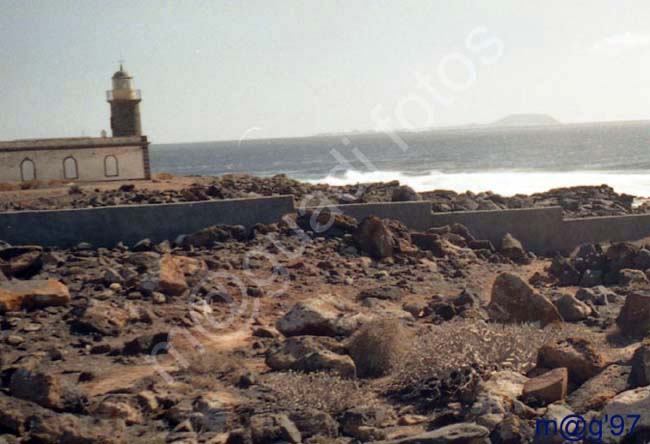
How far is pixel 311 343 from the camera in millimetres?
7938

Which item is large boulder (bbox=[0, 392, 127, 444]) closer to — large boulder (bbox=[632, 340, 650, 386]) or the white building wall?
large boulder (bbox=[632, 340, 650, 386])

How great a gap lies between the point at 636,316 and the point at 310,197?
9078mm

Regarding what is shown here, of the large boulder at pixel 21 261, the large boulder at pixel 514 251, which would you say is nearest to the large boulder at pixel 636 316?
the large boulder at pixel 514 251

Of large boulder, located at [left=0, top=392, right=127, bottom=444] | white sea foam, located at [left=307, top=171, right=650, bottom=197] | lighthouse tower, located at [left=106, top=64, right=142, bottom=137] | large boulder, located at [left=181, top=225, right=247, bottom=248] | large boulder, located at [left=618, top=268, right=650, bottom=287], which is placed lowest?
white sea foam, located at [left=307, top=171, right=650, bottom=197]

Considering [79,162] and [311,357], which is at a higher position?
[79,162]

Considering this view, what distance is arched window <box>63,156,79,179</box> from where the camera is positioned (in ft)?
94.3

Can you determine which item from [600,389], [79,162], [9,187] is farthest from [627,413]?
[79,162]

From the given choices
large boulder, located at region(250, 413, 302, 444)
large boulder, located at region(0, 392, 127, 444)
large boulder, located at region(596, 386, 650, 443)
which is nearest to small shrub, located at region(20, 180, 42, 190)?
large boulder, located at region(0, 392, 127, 444)

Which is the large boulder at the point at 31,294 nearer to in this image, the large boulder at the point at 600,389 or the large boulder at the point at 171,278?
the large boulder at the point at 171,278

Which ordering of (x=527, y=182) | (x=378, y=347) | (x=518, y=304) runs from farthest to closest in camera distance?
(x=527, y=182), (x=518, y=304), (x=378, y=347)

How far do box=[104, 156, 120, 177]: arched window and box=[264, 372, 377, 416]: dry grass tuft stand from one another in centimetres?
2326

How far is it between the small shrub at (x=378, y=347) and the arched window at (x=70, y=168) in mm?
22804

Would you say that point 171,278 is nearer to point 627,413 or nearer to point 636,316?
point 636,316

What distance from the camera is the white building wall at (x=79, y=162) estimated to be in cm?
2808
